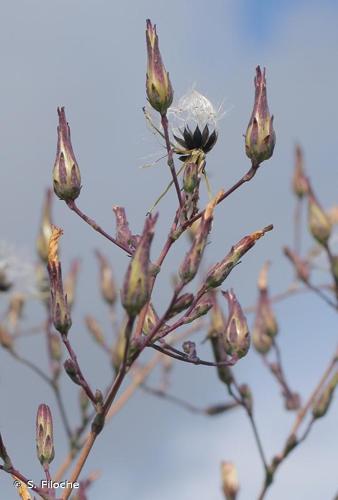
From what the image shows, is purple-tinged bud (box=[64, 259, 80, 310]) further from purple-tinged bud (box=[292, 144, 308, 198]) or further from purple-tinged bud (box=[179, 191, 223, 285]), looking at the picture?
purple-tinged bud (box=[179, 191, 223, 285])

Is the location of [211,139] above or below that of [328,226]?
above

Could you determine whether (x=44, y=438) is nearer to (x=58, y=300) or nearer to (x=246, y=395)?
(x=58, y=300)

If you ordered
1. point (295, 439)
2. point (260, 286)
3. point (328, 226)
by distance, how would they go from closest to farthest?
point (295, 439), point (328, 226), point (260, 286)

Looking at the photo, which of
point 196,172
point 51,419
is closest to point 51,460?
point 51,419

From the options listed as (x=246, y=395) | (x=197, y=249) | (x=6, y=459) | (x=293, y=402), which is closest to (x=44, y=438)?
(x=6, y=459)

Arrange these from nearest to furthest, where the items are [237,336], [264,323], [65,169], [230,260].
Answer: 1. [230,260]
2. [65,169]
3. [237,336]
4. [264,323]

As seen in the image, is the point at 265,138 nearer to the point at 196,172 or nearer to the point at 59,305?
the point at 196,172
